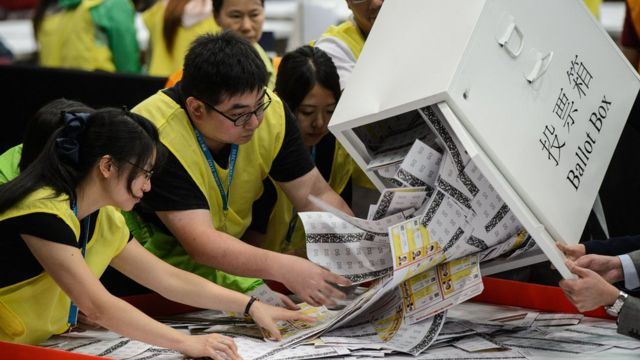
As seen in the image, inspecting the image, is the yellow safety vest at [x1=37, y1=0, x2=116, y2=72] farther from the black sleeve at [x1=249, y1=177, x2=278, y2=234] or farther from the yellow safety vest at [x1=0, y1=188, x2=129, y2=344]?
the yellow safety vest at [x1=0, y1=188, x2=129, y2=344]

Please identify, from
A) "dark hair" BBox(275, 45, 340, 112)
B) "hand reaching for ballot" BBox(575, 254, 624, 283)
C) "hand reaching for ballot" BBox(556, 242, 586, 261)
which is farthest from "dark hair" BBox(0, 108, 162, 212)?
"hand reaching for ballot" BBox(575, 254, 624, 283)

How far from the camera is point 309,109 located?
2.83m

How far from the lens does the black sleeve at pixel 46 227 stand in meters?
2.13

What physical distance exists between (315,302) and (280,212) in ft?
1.78

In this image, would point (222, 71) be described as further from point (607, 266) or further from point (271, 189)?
point (607, 266)

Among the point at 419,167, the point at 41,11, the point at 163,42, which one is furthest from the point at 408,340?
the point at 41,11

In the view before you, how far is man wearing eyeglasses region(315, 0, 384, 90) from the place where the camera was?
3055 millimetres

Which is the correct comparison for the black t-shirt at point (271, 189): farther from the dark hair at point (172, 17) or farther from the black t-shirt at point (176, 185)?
the dark hair at point (172, 17)

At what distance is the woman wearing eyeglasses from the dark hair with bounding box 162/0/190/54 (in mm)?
2078

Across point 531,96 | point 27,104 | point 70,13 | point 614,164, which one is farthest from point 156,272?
point 70,13

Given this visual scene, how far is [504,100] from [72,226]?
2.94 feet

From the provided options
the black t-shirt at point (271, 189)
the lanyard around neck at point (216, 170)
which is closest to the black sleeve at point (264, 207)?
the black t-shirt at point (271, 189)

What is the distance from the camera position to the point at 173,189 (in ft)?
8.21

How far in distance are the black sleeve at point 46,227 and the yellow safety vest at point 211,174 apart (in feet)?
1.48
